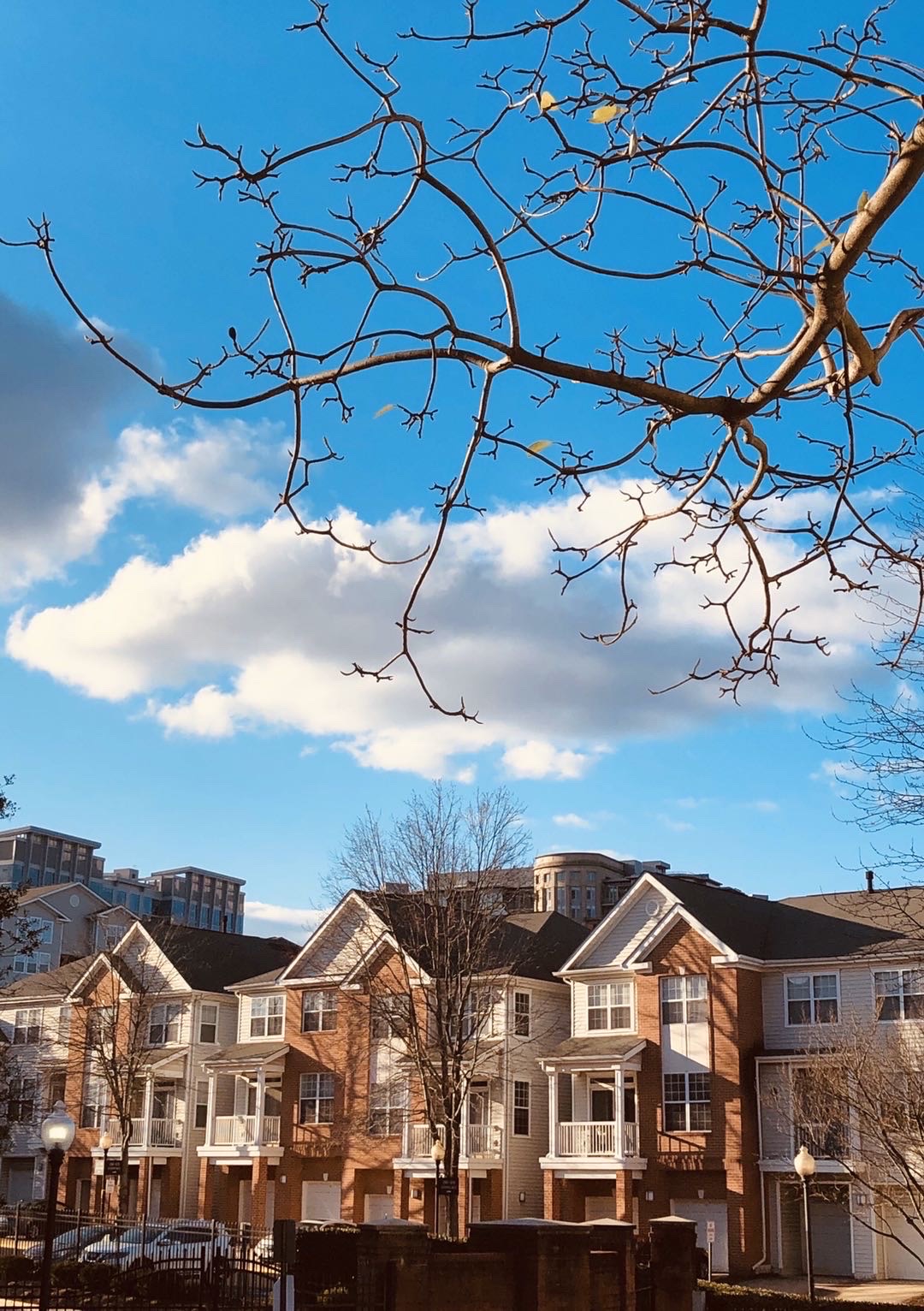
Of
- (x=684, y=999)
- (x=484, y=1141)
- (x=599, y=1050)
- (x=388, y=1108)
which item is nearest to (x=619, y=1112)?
(x=599, y=1050)

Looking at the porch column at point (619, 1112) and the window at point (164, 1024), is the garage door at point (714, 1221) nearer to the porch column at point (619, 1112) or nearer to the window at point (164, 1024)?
the porch column at point (619, 1112)

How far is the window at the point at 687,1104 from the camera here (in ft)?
132

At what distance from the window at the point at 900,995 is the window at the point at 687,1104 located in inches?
208

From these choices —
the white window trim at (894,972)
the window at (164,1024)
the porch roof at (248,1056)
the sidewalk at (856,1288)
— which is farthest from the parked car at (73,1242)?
the white window trim at (894,972)

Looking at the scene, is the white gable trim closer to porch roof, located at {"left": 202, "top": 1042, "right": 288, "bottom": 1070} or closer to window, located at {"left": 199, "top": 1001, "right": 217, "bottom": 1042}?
porch roof, located at {"left": 202, "top": 1042, "right": 288, "bottom": 1070}

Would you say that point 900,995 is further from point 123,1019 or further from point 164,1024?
point 123,1019

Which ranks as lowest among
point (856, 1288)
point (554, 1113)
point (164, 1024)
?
point (856, 1288)

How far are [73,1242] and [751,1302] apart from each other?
20.6 meters

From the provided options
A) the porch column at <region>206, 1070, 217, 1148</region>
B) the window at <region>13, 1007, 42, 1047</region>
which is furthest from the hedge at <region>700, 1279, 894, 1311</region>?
the window at <region>13, 1007, 42, 1047</region>

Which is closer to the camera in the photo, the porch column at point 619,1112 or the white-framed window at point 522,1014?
the porch column at point 619,1112

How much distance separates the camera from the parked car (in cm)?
3581

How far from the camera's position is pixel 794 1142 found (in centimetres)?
3803

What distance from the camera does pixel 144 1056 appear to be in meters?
52.5

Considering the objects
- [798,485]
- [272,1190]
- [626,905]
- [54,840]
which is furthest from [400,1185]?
[54,840]
